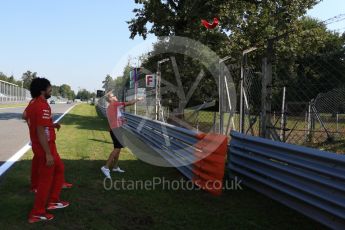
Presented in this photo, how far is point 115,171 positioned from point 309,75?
4.59 meters

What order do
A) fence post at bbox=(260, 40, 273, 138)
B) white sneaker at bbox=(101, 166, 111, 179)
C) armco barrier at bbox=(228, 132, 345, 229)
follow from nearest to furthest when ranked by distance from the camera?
1. armco barrier at bbox=(228, 132, 345, 229)
2. fence post at bbox=(260, 40, 273, 138)
3. white sneaker at bbox=(101, 166, 111, 179)

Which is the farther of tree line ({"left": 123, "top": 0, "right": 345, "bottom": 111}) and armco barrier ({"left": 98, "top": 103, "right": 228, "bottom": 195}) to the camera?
tree line ({"left": 123, "top": 0, "right": 345, "bottom": 111})

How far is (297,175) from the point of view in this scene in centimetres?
555

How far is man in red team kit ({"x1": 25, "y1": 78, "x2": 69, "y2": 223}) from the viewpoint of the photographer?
5.42 metres

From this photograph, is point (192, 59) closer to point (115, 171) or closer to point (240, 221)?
point (115, 171)

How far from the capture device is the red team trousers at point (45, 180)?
5423 mm

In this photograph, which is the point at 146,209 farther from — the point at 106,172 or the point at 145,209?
the point at 106,172

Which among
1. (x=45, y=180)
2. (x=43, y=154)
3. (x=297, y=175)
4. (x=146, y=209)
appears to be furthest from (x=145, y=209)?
(x=297, y=175)

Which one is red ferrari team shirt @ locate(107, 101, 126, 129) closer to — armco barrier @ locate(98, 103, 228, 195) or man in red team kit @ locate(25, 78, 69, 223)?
armco barrier @ locate(98, 103, 228, 195)

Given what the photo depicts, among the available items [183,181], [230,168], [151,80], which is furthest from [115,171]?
[151,80]

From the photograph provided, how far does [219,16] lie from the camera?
85.1 feet

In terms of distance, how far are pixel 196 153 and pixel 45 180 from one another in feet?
9.14

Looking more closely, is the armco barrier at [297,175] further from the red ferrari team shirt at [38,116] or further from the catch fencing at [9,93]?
the catch fencing at [9,93]

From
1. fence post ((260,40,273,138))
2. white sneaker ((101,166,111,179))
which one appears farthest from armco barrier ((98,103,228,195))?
white sneaker ((101,166,111,179))
